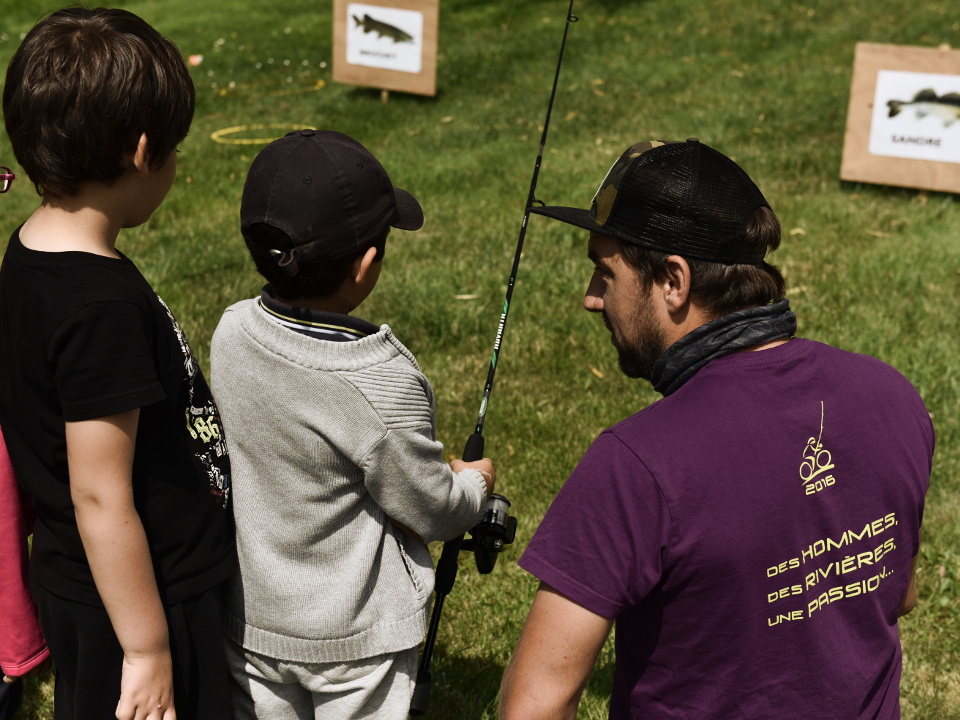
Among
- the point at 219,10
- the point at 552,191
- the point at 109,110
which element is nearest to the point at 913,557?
the point at 109,110

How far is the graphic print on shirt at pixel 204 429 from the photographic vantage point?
2.14m

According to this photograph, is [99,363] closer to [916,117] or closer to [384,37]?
[916,117]

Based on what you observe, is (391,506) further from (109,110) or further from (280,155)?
(109,110)

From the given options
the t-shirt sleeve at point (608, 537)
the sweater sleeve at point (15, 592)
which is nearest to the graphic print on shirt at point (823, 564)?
the t-shirt sleeve at point (608, 537)

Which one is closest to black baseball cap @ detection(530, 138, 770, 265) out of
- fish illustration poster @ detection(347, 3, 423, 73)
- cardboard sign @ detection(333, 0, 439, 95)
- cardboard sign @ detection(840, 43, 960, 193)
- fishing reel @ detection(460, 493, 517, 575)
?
fishing reel @ detection(460, 493, 517, 575)

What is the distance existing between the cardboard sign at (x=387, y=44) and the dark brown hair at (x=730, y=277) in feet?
30.9

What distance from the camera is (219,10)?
1595 cm

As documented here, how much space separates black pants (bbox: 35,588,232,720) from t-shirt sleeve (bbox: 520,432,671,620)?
2.72 feet

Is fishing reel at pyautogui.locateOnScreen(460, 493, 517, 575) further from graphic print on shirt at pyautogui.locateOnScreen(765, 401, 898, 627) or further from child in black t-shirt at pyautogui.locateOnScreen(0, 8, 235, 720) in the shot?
graphic print on shirt at pyautogui.locateOnScreen(765, 401, 898, 627)

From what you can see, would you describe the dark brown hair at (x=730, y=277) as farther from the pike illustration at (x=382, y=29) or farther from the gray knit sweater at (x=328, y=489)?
the pike illustration at (x=382, y=29)

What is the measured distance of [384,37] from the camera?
11.2 metres

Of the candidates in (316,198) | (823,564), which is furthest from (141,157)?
(823,564)

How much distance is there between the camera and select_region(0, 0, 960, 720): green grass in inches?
174

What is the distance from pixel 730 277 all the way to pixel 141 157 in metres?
1.19
